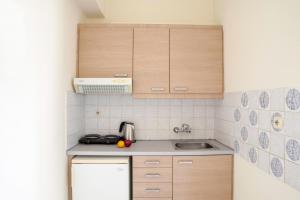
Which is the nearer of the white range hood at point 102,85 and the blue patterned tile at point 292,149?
the blue patterned tile at point 292,149

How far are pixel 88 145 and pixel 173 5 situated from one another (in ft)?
6.27

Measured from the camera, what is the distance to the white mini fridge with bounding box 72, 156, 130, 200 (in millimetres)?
2137

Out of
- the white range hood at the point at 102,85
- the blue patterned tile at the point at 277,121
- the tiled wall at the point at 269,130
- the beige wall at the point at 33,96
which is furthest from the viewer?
the white range hood at the point at 102,85

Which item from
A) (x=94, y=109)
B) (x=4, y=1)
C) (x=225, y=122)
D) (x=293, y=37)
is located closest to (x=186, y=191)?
(x=225, y=122)

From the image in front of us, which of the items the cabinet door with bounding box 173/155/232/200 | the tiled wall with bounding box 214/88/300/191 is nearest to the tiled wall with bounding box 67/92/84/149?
the cabinet door with bounding box 173/155/232/200

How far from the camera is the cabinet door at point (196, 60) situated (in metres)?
2.50

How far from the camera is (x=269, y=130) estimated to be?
5.17 feet

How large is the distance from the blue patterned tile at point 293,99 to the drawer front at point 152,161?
1.17 m

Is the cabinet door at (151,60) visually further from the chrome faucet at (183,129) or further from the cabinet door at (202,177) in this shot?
the cabinet door at (202,177)

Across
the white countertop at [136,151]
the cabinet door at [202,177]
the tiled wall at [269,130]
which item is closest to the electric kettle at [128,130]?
the white countertop at [136,151]

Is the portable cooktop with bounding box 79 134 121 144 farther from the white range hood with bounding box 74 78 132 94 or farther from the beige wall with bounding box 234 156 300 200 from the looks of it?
the beige wall with bounding box 234 156 300 200

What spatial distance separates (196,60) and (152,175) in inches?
49.6

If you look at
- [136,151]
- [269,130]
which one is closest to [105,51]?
[136,151]

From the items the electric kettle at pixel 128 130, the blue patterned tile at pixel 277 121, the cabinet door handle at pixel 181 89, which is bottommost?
the electric kettle at pixel 128 130
